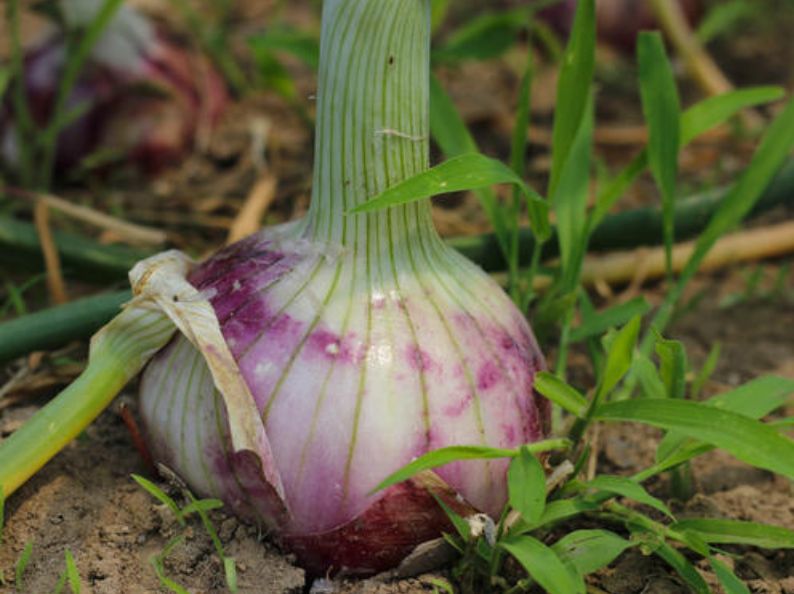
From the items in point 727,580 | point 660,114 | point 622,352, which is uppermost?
point 660,114

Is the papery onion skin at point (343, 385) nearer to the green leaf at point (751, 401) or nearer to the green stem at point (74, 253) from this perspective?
the green leaf at point (751, 401)

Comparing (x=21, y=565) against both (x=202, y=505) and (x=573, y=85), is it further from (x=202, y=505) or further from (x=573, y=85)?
(x=573, y=85)

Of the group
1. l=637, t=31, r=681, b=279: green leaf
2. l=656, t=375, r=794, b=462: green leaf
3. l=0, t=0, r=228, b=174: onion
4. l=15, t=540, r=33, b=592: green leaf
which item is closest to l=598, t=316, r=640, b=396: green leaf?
l=656, t=375, r=794, b=462: green leaf

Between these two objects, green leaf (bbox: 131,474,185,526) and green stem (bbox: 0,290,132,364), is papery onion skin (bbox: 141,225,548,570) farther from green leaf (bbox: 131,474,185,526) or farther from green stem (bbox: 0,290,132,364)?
green stem (bbox: 0,290,132,364)

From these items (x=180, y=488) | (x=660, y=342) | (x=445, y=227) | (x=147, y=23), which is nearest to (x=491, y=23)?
(x=445, y=227)

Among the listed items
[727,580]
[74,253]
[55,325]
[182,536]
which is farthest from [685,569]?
[74,253]

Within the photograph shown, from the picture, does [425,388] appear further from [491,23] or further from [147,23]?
[147,23]
